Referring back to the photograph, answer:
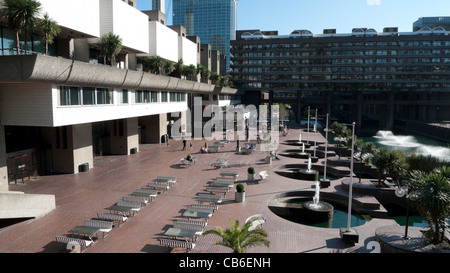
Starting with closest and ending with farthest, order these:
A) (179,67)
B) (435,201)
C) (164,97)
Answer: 1. (435,201)
2. (164,97)
3. (179,67)

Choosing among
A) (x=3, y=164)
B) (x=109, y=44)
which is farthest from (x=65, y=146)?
(x=109, y=44)

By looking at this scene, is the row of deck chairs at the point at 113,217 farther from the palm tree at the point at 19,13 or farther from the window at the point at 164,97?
the window at the point at 164,97

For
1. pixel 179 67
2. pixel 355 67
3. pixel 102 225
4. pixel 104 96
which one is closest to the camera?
pixel 102 225

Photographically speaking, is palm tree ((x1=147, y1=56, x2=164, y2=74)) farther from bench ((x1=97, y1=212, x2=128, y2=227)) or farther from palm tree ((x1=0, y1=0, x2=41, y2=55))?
bench ((x1=97, y1=212, x2=128, y2=227))

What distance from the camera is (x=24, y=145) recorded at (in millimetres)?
25172

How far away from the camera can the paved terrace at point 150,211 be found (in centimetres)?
1403

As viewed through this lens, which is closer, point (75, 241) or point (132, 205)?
point (75, 241)

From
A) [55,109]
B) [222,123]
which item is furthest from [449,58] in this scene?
[55,109]

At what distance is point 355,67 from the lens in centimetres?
9506

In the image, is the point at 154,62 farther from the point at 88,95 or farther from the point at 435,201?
the point at 435,201

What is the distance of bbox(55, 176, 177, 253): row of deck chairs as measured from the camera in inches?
531

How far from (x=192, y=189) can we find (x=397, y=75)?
299 ft

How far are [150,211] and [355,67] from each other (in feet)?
300

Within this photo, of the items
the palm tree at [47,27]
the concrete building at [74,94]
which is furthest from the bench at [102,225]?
the palm tree at [47,27]
